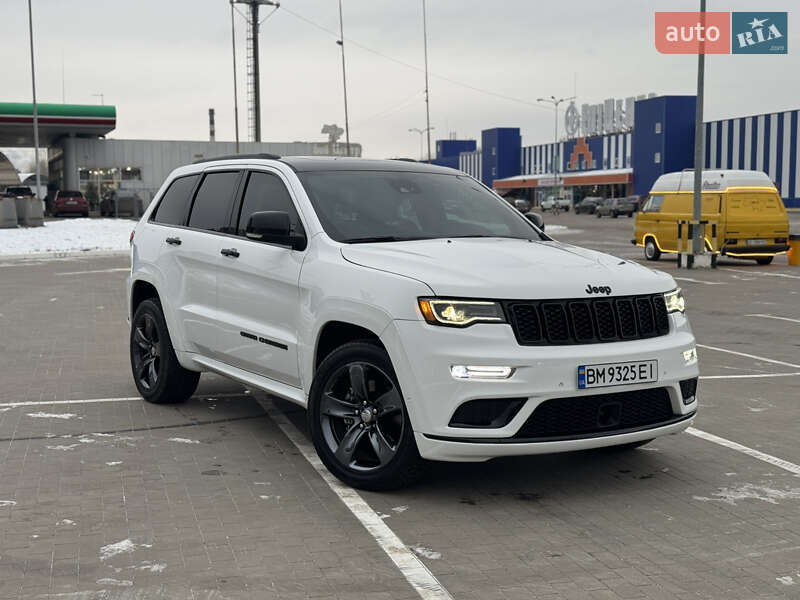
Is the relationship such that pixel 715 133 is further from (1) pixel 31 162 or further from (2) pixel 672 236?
(1) pixel 31 162

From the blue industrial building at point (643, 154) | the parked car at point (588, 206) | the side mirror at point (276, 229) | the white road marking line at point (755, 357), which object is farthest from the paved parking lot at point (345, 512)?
the parked car at point (588, 206)

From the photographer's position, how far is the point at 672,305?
5.50 meters

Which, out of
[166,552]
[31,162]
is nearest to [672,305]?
[166,552]

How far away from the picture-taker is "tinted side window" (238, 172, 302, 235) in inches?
247

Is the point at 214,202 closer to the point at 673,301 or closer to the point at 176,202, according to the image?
the point at 176,202

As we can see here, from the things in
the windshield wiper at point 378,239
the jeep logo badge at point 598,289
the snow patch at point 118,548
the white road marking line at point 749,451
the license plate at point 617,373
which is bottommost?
the white road marking line at point 749,451

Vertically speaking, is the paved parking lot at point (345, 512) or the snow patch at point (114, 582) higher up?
the snow patch at point (114, 582)

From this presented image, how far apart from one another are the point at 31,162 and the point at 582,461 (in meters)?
132

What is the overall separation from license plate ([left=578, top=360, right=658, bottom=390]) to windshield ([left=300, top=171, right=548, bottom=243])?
4.97ft

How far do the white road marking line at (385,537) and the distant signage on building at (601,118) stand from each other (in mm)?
89099

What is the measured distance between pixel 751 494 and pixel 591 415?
42.0 inches

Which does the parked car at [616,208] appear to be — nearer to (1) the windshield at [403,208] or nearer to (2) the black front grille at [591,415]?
(1) the windshield at [403,208]

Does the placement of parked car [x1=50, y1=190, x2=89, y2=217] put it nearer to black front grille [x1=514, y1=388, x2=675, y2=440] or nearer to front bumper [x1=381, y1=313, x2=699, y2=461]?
front bumper [x1=381, y1=313, x2=699, y2=461]

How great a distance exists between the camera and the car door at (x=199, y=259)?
6805mm
